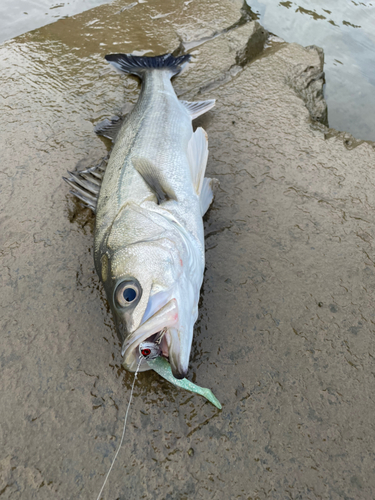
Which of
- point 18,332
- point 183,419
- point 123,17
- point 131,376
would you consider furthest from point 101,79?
point 183,419

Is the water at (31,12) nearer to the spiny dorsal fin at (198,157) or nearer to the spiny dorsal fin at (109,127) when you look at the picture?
the spiny dorsal fin at (109,127)

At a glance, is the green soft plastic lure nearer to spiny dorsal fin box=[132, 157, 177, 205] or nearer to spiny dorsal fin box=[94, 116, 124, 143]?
spiny dorsal fin box=[132, 157, 177, 205]

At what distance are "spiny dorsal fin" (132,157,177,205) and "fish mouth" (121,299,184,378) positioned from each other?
1.07m

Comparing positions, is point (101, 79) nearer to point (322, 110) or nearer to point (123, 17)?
point (123, 17)

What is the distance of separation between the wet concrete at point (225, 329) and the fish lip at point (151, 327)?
1.69 ft

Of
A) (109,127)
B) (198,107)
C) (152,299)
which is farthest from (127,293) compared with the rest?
(198,107)

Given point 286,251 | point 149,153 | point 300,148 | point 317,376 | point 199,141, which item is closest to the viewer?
point 317,376

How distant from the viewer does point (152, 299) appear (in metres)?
2.04

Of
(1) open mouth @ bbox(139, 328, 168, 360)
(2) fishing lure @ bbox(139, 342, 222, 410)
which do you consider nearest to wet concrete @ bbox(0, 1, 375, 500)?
(2) fishing lure @ bbox(139, 342, 222, 410)

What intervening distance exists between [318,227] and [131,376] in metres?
2.06

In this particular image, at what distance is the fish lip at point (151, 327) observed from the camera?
188cm

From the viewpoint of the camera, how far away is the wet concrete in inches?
78.4

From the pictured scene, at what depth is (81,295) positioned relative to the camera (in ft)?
8.84

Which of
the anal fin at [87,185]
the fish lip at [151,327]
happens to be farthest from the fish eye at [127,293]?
the anal fin at [87,185]
